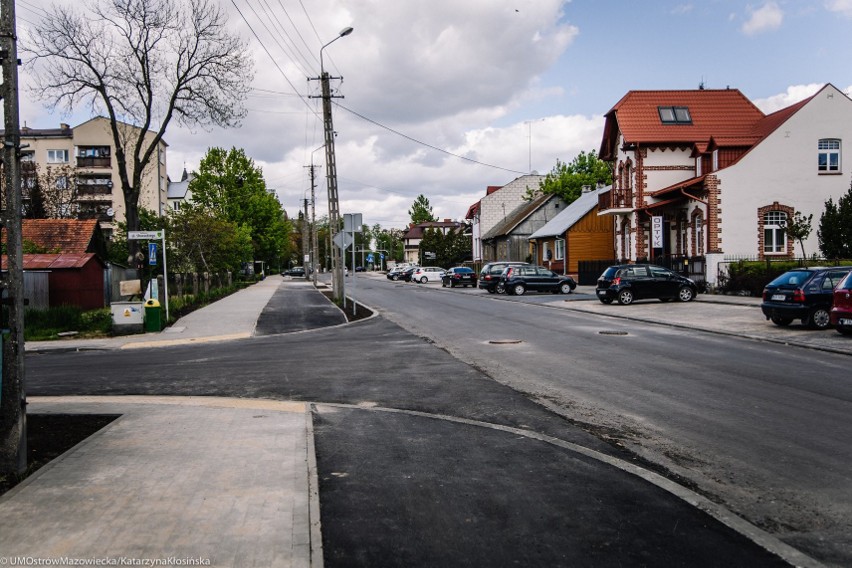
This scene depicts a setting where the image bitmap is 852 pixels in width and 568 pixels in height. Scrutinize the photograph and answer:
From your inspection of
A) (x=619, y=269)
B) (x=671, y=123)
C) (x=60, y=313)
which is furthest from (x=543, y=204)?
(x=60, y=313)

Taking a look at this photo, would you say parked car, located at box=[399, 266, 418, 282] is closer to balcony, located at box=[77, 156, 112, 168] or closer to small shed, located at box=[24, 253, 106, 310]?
balcony, located at box=[77, 156, 112, 168]

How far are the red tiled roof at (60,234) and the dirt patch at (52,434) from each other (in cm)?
2345

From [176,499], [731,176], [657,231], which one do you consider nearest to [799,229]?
[731,176]

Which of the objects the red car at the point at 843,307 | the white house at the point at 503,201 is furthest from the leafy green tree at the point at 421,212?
the red car at the point at 843,307

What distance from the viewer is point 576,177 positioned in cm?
6594

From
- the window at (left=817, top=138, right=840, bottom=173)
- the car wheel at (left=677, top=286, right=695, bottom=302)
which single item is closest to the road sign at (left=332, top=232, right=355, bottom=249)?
the car wheel at (left=677, top=286, right=695, bottom=302)

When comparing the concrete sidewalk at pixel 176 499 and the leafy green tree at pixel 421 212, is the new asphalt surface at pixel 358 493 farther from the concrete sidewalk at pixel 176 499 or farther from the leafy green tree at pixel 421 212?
the leafy green tree at pixel 421 212

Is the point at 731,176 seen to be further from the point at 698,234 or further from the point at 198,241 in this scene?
the point at 198,241

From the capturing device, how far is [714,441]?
6.50 metres

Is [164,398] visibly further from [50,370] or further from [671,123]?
[671,123]

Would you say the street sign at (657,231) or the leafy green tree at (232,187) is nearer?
the street sign at (657,231)

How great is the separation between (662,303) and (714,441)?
840 inches

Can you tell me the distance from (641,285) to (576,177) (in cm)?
4098

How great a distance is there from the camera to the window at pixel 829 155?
1271 inches
